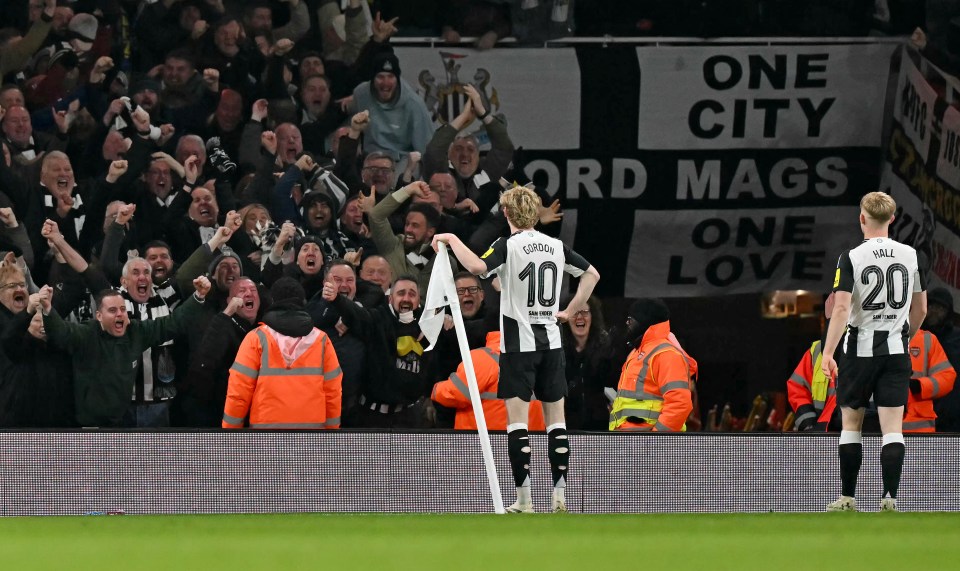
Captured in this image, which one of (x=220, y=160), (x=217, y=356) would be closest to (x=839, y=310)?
(x=217, y=356)

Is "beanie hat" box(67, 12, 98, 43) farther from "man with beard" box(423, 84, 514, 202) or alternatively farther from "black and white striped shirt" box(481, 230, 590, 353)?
"black and white striped shirt" box(481, 230, 590, 353)

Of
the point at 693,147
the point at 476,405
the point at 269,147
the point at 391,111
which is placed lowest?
the point at 476,405

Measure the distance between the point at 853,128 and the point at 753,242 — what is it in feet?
4.02

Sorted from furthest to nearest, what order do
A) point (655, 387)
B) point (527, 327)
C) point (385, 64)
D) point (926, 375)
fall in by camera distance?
point (385, 64)
point (926, 375)
point (655, 387)
point (527, 327)

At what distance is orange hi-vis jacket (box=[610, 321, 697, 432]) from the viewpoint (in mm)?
9312

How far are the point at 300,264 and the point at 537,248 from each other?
4385 mm

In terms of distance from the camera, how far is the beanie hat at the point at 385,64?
42.2 feet

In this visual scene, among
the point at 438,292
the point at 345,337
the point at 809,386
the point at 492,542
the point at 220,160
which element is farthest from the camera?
the point at 220,160

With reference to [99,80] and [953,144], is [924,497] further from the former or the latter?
[99,80]

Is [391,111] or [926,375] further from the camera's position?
[391,111]

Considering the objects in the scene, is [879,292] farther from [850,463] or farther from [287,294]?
[287,294]

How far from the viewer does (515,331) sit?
7.88m

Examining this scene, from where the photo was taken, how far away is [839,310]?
A: 7.71m

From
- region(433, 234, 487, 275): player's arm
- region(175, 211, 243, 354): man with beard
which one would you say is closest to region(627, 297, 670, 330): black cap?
region(433, 234, 487, 275): player's arm
